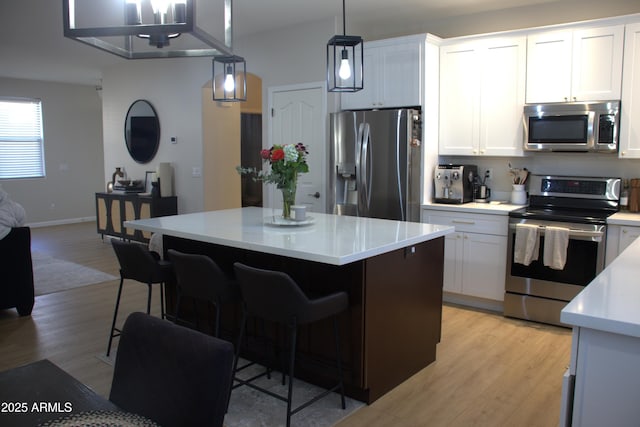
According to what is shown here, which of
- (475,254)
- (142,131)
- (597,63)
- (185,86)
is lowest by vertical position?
(475,254)

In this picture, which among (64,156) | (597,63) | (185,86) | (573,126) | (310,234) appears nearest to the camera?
(310,234)

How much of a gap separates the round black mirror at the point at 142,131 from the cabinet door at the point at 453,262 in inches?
179

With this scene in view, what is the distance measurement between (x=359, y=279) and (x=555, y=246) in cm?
203

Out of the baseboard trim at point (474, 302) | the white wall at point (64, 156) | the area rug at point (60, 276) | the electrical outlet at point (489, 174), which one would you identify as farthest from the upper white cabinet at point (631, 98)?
the white wall at point (64, 156)

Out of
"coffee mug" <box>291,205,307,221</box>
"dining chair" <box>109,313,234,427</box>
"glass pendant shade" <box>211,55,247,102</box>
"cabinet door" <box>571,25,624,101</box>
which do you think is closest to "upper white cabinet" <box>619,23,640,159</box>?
"cabinet door" <box>571,25,624,101</box>

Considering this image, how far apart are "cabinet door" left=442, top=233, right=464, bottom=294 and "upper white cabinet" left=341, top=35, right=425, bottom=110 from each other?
1.29 metres

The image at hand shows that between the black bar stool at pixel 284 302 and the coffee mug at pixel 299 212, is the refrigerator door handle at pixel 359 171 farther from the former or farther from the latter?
the black bar stool at pixel 284 302

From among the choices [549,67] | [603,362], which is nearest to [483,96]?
[549,67]

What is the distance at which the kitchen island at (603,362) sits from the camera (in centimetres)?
146

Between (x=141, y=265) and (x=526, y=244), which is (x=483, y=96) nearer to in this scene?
(x=526, y=244)

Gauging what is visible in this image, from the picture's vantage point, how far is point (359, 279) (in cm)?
276

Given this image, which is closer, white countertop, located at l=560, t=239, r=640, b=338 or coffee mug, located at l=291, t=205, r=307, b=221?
white countertop, located at l=560, t=239, r=640, b=338

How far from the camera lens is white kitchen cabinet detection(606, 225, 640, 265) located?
378cm

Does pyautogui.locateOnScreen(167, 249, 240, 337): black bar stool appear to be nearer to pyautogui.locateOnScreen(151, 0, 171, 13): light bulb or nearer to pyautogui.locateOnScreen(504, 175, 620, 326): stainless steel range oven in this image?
pyautogui.locateOnScreen(151, 0, 171, 13): light bulb
